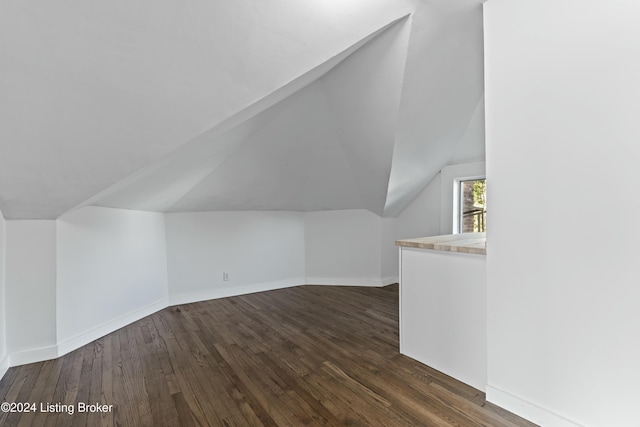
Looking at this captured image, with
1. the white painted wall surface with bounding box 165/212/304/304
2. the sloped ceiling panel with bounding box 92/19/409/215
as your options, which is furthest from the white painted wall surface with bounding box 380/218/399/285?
the white painted wall surface with bounding box 165/212/304/304

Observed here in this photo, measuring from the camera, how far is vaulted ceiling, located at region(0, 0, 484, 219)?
148cm

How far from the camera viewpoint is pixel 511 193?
1.72m

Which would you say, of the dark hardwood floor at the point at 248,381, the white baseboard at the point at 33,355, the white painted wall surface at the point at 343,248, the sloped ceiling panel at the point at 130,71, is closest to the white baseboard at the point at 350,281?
the white painted wall surface at the point at 343,248

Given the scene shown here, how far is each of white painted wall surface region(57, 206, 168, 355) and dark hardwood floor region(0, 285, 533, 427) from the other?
0.63 feet

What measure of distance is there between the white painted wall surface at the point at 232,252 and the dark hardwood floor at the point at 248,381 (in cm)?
86

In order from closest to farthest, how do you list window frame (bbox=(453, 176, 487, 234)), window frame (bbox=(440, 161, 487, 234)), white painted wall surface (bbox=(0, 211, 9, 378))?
white painted wall surface (bbox=(0, 211, 9, 378)) < window frame (bbox=(440, 161, 487, 234)) < window frame (bbox=(453, 176, 487, 234))

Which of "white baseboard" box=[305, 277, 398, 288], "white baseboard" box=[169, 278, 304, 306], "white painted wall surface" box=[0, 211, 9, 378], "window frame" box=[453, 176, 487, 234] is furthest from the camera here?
"white baseboard" box=[305, 277, 398, 288]

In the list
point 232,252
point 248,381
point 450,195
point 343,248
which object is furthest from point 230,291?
point 450,195

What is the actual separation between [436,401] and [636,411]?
35.2 inches

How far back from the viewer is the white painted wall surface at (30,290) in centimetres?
230

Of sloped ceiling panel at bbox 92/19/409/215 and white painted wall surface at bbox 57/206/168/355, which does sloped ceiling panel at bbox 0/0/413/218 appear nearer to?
sloped ceiling panel at bbox 92/19/409/215

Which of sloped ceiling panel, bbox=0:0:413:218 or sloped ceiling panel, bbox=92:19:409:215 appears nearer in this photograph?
sloped ceiling panel, bbox=0:0:413:218

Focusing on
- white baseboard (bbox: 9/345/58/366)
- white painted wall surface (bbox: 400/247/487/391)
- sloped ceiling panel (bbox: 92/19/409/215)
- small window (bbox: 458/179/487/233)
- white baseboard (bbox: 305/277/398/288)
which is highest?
sloped ceiling panel (bbox: 92/19/409/215)

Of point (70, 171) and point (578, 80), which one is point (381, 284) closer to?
point (578, 80)
